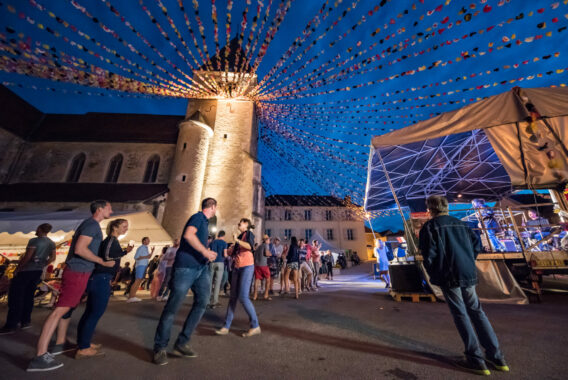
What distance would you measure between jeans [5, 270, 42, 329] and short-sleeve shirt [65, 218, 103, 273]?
218 centimetres

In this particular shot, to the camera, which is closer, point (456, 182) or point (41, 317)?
point (41, 317)

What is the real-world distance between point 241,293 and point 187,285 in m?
1.04

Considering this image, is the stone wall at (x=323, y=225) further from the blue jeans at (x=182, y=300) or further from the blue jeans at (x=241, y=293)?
the blue jeans at (x=182, y=300)

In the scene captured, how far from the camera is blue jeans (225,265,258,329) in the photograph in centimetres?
327

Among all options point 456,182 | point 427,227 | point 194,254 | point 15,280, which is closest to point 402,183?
point 456,182

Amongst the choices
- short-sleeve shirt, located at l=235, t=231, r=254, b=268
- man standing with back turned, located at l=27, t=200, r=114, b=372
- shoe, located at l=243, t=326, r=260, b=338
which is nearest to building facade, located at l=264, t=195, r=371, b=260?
short-sleeve shirt, located at l=235, t=231, r=254, b=268

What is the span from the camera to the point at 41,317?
15.0 ft

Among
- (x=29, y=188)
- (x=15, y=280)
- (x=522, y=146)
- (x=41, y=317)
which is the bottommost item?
(x=41, y=317)

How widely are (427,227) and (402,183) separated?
29.4 ft

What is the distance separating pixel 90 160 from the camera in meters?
16.4

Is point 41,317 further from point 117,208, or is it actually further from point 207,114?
point 207,114

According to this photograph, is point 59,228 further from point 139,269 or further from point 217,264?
point 217,264

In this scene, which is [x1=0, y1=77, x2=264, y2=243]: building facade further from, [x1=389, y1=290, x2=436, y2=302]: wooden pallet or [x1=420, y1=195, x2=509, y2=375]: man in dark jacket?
[x1=420, y1=195, x2=509, y2=375]: man in dark jacket

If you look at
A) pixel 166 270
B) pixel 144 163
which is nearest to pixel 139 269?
pixel 166 270
